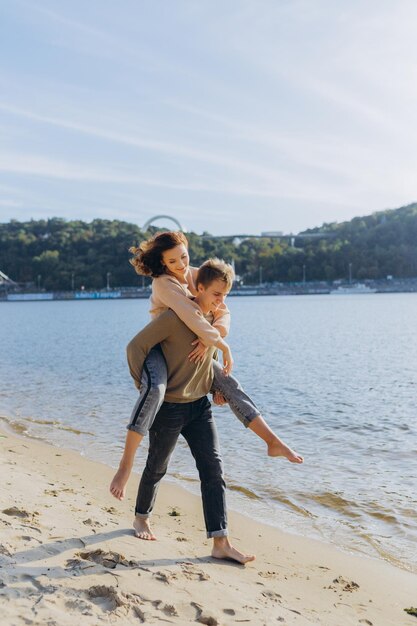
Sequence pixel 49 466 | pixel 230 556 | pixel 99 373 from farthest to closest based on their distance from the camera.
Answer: pixel 99 373 < pixel 49 466 < pixel 230 556

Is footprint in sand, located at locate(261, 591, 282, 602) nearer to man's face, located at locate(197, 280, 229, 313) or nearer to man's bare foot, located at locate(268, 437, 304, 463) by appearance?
man's bare foot, located at locate(268, 437, 304, 463)

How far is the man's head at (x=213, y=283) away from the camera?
3.60 m

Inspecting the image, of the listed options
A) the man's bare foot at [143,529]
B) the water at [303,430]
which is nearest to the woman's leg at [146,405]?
the man's bare foot at [143,529]

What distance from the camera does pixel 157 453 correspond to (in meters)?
3.84

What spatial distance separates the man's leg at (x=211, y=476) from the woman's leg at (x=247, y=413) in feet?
0.53

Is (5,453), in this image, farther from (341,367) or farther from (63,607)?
(341,367)

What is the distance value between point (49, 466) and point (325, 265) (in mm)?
135089

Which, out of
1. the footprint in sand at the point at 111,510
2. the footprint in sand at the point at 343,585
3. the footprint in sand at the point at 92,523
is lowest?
the footprint in sand at the point at 343,585

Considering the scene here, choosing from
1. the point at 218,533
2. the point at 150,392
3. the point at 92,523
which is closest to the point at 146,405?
the point at 150,392

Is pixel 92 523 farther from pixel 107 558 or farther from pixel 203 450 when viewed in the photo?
pixel 203 450

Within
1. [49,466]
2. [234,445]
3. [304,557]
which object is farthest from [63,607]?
[234,445]

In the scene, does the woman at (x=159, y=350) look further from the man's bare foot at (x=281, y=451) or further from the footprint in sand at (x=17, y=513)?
the footprint in sand at (x=17, y=513)

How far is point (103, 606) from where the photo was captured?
9.42 ft

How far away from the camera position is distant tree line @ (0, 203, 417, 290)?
134 metres
